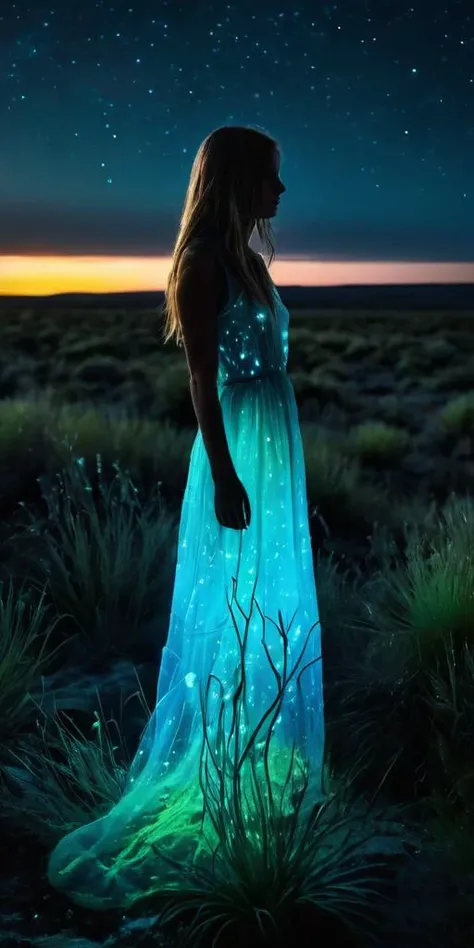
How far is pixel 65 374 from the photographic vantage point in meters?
16.2

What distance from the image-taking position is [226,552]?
206cm

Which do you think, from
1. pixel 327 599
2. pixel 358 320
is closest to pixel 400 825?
pixel 327 599

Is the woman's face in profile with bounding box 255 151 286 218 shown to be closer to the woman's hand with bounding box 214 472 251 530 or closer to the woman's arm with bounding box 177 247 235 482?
the woman's arm with bounding box 177 247 235 482

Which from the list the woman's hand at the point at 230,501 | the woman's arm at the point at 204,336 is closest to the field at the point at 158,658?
the woman's hand at the point at 230,501

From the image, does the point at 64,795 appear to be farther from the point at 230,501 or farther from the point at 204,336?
the point at 204,336

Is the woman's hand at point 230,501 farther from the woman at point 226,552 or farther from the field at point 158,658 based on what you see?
the field at point 158,658

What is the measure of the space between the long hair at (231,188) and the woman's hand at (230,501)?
1.25 ft

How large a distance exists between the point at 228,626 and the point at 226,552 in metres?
0.16

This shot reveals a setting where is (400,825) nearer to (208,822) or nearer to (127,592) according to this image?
(208,822)

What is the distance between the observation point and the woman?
6.23ft

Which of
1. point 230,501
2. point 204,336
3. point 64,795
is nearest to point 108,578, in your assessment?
point 64,795

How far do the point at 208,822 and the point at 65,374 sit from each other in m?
14.7

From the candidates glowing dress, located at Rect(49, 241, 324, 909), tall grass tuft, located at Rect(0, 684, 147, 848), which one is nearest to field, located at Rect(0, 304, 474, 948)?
tall grass tuft, located at Rect(0, 684, 147, 848)

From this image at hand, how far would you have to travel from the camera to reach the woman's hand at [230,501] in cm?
189
